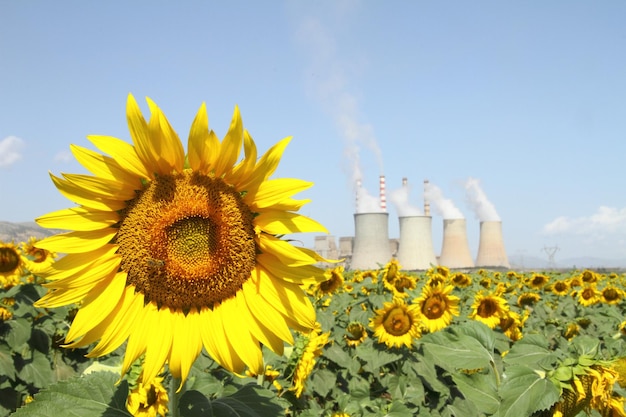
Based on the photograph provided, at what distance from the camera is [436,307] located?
5.09 meters

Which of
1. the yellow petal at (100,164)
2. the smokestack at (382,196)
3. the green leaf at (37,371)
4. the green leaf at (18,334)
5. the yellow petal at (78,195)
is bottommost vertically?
the green leaf at (37,371)

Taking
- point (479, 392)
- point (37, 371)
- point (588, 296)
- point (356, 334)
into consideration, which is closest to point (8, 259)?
point (37, 371)

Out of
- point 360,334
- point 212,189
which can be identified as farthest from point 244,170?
point 360,334

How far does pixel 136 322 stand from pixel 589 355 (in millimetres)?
1244

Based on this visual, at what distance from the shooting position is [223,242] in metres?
1.49

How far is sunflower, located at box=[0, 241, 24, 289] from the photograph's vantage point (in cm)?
541

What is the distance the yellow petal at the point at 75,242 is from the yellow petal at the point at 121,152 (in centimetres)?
21

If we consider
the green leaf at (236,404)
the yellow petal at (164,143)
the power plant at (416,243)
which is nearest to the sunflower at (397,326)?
the green leaf at (236,404)

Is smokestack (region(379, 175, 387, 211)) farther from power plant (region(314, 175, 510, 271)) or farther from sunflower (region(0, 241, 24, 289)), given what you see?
sunflower (region(0, 241, 24, 289))

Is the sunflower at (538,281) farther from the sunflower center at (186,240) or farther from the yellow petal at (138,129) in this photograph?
the yellow petal at (138,129)

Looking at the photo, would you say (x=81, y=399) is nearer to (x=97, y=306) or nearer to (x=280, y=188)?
(x=97, y=306)

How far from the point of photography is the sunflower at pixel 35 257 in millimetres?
5680

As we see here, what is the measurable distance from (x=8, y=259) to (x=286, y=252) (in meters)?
5.07

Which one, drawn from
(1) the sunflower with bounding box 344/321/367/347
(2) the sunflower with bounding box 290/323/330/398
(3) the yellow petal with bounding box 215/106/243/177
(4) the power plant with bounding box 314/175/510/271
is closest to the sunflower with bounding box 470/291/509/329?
(1) the sunflower with bounding box 344/321/367/347
